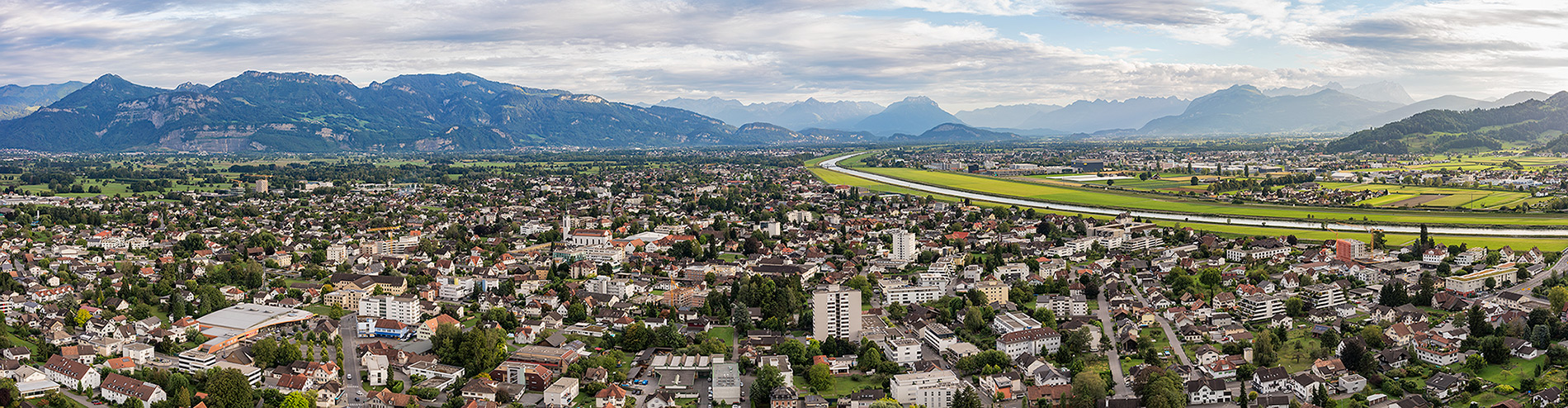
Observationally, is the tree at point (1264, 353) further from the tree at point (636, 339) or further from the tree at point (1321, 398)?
the tree at point (636, 339)

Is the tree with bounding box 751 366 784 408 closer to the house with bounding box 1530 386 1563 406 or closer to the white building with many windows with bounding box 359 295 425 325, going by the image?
the white building with many windows with bounding box 359 295 425 325

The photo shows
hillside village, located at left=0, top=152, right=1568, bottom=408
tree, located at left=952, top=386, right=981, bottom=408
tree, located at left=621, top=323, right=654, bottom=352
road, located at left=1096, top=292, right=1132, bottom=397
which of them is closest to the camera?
tree, located at left=952, top=386, right=981, bottom=408

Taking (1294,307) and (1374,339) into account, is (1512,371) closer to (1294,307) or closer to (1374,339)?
(1374,339)

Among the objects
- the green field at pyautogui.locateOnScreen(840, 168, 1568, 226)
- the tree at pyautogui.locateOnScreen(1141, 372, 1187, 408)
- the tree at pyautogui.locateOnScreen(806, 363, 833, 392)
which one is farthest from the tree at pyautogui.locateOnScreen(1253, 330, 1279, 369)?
the green field at pyautogui.locateOnScreen(840, 168, 1568, 226)

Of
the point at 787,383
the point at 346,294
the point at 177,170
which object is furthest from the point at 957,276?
the point at 177,170

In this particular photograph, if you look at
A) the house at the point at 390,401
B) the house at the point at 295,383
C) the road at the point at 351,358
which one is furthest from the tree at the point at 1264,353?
the house at the point at 295,383

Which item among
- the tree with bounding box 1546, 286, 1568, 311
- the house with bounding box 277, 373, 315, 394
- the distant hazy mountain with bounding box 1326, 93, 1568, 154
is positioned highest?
the distant hazy mountain with bounding box 1326, 93, 1568, 154
